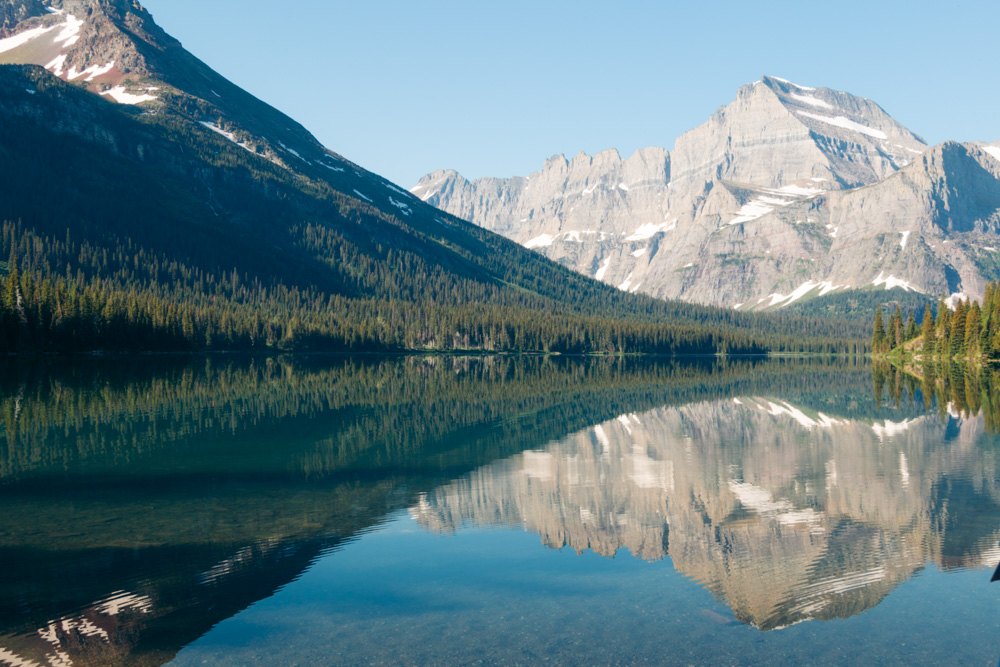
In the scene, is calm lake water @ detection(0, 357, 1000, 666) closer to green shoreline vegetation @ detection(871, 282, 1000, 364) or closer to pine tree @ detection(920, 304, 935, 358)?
green shoreline vegetation @ detection(871, 282, 1000, 364)

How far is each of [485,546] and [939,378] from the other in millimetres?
93412

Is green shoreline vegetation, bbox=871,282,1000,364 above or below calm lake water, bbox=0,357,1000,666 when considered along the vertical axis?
above

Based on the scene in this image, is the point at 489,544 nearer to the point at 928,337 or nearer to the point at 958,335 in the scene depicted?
the point at 958,335

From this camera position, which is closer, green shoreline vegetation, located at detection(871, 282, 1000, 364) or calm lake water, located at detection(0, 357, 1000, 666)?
calm lake water, located at detection(0, 357, 1000, 666)

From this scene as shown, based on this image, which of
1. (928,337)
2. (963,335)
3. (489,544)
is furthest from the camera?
(928,337)

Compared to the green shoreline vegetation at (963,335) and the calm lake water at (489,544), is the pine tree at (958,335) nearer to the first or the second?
the green shoreline vegetation at (963,335)

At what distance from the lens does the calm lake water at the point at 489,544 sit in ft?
47.2

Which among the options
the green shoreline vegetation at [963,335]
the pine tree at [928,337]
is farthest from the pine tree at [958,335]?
the pine tree at [928,337]

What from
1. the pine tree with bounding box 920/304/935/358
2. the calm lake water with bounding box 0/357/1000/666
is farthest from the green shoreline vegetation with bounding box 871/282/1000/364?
the calm lake water with bounding box 0/357/1000/666

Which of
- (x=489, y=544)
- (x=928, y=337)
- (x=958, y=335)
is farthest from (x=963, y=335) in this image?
(x=489, y=544)

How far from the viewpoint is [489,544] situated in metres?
21.6

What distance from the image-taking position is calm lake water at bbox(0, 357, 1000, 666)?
567 inches

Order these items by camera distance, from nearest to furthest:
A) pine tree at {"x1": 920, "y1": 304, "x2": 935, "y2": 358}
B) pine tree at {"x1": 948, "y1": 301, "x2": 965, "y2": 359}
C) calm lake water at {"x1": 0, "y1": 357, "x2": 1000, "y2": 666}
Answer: calm lake water at {"x1": 0, "y1": 357, "x2": 1000, "y2": 666}, pine tree at {"x1": 948, "y1": 301, "x2": 965, "y2": 359}, pine tree at {"x1": 920, "y1": 304, "x2": 935, "y2": 358}

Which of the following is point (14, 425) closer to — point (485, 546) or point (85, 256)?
point (485, 546)
